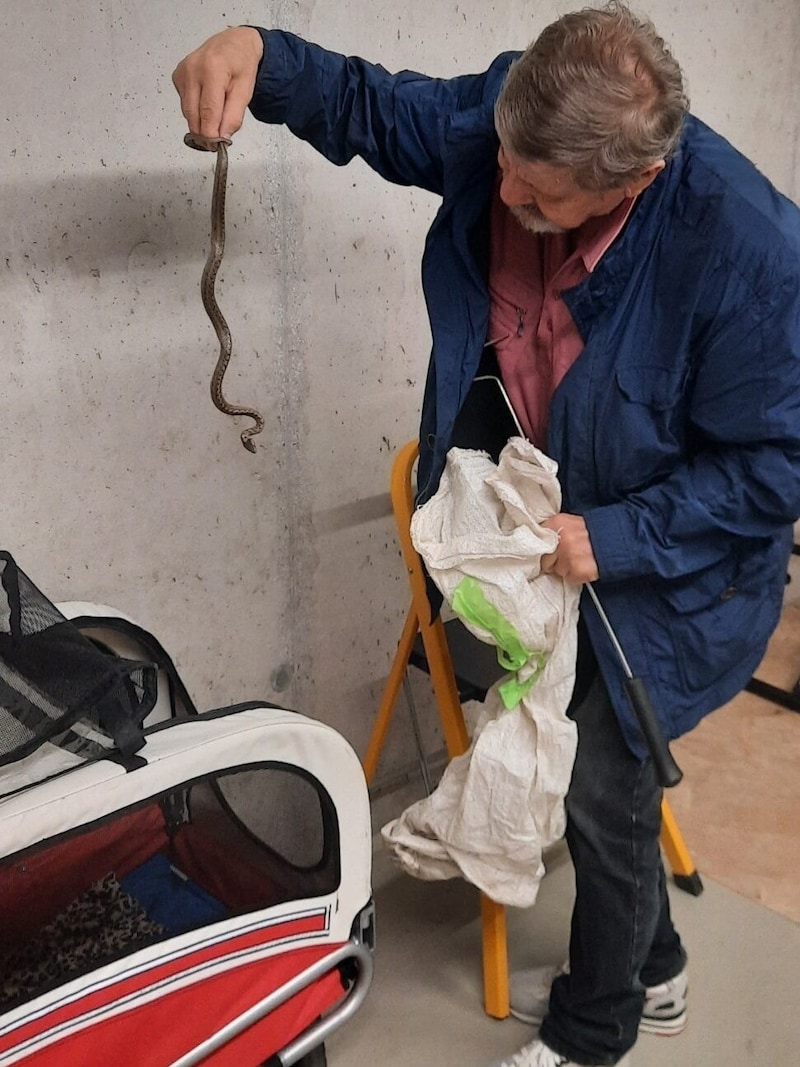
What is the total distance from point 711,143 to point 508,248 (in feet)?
0.80

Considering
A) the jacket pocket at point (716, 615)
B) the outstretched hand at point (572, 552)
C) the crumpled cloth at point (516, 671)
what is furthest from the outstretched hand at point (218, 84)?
the jacket pocket at point (716, 615)

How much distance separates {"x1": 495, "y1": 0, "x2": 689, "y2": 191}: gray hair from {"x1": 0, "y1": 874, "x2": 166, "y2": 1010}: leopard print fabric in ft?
2.85

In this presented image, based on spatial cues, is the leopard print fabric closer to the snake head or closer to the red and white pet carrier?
the red and white pet carrier

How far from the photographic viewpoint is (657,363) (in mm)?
1081

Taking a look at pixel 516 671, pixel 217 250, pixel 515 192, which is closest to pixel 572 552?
pixel 516 671

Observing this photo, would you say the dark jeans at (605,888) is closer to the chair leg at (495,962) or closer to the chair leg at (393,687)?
the chair leg at (495,962)

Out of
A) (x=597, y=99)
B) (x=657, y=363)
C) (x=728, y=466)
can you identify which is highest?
(x=597, y=99)

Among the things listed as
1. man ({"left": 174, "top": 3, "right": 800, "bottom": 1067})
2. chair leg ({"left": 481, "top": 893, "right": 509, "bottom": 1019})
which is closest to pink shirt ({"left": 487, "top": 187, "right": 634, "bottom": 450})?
man ({"left": 174, "top": 3, "right": 800, "bottom": 1067})

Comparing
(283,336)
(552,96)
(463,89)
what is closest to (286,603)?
(283,336)

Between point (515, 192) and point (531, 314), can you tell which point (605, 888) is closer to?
point (531, 314)

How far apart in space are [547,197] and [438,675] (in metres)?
0.68

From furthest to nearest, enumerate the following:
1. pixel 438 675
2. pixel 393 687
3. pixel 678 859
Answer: pixel 678 859, pixel 393 687, pixel 438 675

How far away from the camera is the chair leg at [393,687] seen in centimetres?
153

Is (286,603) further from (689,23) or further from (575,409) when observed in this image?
(689,23)
